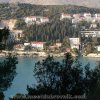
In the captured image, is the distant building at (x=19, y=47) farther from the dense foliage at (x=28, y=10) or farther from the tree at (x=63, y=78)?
the tree at (x=63, y=78)

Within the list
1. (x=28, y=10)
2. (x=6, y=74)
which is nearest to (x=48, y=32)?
(x=28, y=10)

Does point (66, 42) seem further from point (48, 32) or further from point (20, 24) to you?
point (20, 24)

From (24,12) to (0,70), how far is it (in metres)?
31.4

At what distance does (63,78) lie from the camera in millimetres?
3379

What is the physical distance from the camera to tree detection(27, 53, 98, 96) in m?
3.24

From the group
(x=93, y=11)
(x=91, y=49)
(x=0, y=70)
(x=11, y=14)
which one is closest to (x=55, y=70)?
(x=0, y=70)

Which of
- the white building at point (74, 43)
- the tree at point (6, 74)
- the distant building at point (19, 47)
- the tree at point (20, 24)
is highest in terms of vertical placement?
the tree at point (6, 74)

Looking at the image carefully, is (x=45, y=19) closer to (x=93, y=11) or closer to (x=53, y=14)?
(x=53, y=14)

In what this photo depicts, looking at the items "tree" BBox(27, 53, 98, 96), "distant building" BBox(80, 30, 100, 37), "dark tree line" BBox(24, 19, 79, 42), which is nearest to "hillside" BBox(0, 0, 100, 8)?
"dark tree line" BBox(24, 19, 79, 42)

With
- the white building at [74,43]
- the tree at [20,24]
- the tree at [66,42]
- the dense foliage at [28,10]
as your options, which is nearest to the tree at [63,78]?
the white building at [74,43]

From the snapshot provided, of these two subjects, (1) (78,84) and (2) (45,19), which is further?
(2) (45,19)

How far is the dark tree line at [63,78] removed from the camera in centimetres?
323

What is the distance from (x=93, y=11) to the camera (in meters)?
39.3

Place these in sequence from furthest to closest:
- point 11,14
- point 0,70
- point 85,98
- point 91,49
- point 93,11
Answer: point 93,11 < point 11,14 < point 91,49 < point 0,70 < point 85,98
